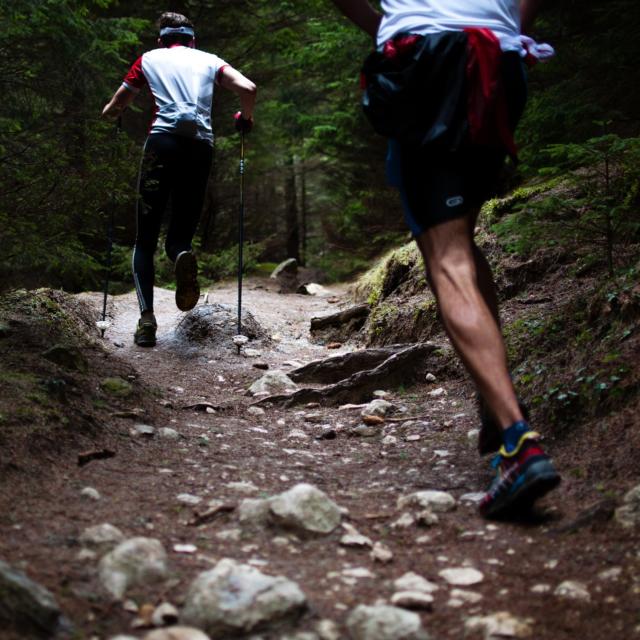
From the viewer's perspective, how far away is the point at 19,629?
4.83ft

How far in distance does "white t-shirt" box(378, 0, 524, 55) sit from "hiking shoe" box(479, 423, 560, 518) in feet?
4.75

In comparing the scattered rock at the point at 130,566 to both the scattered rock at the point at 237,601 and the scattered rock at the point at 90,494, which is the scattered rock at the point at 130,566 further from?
the scattered rock at the point at 90,494

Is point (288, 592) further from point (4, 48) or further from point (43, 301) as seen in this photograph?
point (43, 301)

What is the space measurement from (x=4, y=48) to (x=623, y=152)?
386 cm

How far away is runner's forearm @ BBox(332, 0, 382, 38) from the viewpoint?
111 inches

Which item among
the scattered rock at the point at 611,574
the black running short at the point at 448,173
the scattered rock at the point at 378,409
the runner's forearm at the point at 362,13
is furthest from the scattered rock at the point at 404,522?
the runner's forearm at the point at 362,13

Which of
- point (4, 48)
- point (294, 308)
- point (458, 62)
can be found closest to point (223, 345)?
point (4, 48)

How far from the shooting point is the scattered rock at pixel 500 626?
1.60m

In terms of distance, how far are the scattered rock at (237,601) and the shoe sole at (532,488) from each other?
816 mm

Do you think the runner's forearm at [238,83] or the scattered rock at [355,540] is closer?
the scattered rock at [355,540]

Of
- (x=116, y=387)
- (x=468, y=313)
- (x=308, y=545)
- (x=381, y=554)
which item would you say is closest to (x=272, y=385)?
(x=116, y=387)

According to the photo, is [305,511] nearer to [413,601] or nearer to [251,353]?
[413,601]

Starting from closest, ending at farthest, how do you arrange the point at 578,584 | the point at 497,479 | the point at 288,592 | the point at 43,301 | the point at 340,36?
the point at 288,592 < the point at 578,584 < the point at 497,479 < the point at 43,301 < the point at 340,36

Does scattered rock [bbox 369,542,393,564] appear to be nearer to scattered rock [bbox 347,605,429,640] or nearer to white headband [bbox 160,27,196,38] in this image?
scattered rock [bbox 347,605,429,640]
